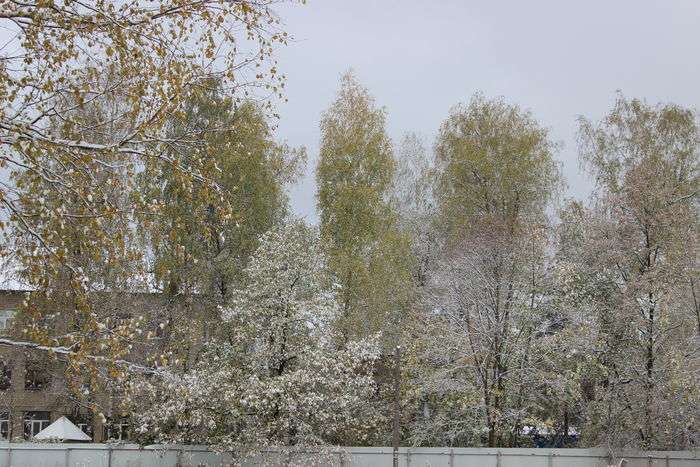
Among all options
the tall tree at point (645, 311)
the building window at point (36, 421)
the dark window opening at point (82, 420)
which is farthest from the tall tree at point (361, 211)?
the building window at point (36, 421)

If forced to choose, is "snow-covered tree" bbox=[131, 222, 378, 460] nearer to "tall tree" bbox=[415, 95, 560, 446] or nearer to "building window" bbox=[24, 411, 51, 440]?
"tall tree" bbox=[415, 95, 560, 446]

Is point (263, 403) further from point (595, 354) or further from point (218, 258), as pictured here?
point (595, 354)

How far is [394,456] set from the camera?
31.3 metres

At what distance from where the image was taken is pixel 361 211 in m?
41.6

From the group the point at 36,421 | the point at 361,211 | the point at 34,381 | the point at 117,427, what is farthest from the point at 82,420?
the point at 361,211

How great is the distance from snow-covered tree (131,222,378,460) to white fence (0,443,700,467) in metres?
0.81

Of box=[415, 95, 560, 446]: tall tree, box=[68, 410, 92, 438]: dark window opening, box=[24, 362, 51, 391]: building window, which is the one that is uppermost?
box=[415, 95, 560, 446]: tall tree

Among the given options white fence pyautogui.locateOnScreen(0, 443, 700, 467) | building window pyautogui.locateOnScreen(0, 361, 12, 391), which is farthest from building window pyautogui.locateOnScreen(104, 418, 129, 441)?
building window pyautogui.locateOnScreen(0, 361, 12, 391)

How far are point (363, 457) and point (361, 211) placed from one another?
13.2m

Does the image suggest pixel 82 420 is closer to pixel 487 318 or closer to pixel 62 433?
pixel 62 433

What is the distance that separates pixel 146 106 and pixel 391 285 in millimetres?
30228

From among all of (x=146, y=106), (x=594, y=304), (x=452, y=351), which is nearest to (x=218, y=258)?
(x=452, y=351)

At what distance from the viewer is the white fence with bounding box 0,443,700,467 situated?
101 ft

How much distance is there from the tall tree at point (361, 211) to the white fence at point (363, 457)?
720 cm
